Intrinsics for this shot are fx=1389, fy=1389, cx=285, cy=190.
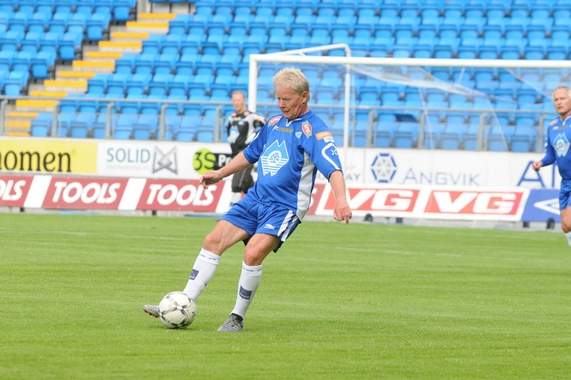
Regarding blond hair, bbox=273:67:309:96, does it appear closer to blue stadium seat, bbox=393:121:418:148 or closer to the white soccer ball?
the white soccer ball

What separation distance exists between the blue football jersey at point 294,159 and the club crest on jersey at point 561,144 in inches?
297

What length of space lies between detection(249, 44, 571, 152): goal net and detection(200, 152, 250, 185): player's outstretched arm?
55.9ft

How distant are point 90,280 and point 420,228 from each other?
14.2m

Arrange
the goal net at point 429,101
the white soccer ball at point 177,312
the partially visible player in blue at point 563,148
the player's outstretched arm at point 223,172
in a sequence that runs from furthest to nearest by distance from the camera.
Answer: the goal net at point 429,101, the partially visible player in blue at point 563,148, the player's outstretched arm at point 223,172, the white soccer ball at point 177,312

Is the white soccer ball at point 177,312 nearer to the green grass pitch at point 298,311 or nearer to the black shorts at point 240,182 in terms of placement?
the green grass pitch at point 298,311

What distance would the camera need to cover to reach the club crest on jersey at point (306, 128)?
10602mm

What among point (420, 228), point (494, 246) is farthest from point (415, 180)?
point (494, 246)

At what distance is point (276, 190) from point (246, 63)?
25330 mm

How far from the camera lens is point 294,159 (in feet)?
34.9

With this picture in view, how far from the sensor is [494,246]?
74.2 ft

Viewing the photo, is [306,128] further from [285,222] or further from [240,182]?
[240,182]

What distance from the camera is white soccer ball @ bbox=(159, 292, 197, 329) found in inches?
409

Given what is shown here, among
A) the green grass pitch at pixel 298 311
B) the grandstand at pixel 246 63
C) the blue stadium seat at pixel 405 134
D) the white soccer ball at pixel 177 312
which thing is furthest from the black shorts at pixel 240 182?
the white soccer ball at pixel 177 312

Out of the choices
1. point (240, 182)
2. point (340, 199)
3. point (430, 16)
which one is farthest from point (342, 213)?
point (430, 16)
